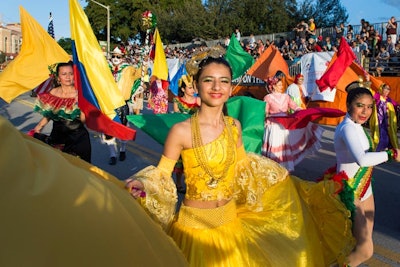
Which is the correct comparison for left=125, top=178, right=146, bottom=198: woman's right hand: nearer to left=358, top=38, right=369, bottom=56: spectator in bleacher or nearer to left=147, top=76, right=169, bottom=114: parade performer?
left=147, top=76, right=169, bottom=114: parade performer

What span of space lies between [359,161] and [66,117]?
315 cm

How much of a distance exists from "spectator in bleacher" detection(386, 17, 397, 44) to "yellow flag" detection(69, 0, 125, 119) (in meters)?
13.5

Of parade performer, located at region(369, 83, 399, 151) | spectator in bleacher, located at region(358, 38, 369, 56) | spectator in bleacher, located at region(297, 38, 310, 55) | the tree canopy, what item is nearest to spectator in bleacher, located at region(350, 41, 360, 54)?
spectator in bleacher, located at region(358, 38, 369, 56)

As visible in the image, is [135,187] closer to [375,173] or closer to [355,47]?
[375,173]

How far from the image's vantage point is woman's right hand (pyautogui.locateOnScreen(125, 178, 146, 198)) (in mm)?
2240

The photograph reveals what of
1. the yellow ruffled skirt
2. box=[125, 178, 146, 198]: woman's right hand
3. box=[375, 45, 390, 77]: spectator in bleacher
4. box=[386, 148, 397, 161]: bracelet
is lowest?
the yellow ruffled skirt

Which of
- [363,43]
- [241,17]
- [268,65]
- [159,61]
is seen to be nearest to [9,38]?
[241,17]

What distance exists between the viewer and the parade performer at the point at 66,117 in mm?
4652

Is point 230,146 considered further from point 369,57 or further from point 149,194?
point 369,57

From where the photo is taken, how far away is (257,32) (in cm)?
3888

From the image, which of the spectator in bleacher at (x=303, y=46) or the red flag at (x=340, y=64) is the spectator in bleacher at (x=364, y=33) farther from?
the red flag at (x=340, y=64)

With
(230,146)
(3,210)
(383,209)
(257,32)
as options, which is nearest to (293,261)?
(230,146)

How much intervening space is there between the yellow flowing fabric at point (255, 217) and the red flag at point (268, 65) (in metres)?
7.25

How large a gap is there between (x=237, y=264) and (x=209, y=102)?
983 millimetres
